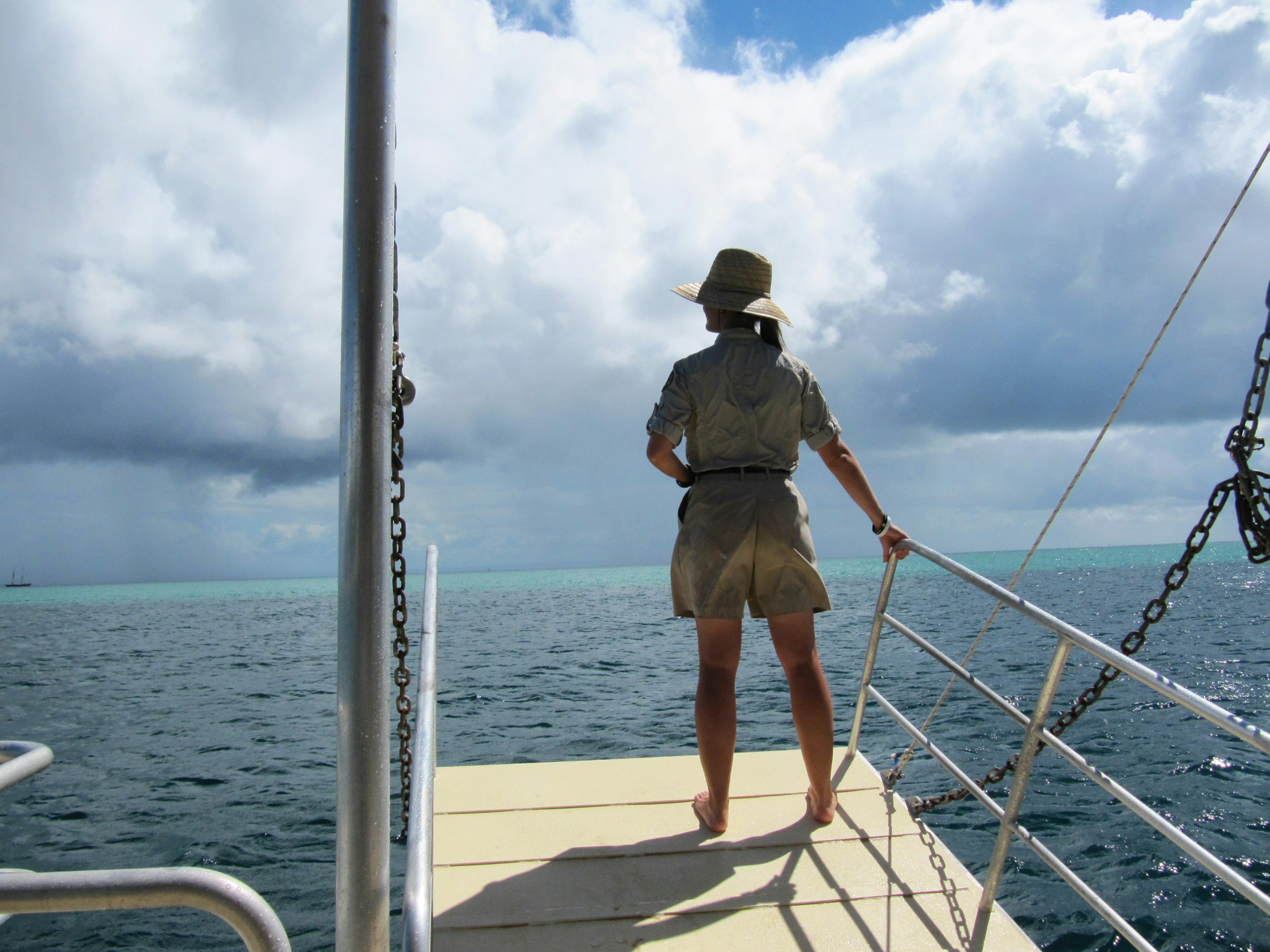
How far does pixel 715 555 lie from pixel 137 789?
7416mm

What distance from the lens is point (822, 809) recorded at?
2.95 metres

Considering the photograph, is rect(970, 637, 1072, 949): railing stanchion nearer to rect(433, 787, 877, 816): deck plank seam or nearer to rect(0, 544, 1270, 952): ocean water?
rect(433, 787, 877, 816): deck plank seam

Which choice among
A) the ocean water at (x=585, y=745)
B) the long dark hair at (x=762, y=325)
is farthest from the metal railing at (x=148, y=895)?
the ocean water at (x=585, y=745)

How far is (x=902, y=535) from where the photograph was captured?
10.2 ft

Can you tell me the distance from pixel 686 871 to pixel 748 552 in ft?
3.53

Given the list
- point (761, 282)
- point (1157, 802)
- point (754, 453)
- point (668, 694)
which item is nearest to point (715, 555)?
point (754, 453)

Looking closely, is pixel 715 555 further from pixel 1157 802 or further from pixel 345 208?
pixel 1157 802

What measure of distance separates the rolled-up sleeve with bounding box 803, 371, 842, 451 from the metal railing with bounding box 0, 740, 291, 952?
2.33 m

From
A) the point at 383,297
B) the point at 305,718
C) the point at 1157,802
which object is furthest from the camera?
the point at 305,718

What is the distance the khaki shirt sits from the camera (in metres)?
2.82

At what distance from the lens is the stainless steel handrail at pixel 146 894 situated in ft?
3.34

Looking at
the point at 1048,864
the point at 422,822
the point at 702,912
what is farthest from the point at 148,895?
the point at 1048,864

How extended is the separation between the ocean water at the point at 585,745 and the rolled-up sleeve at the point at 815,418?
2.45 metres

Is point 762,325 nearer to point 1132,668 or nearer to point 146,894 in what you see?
point 1132,668
